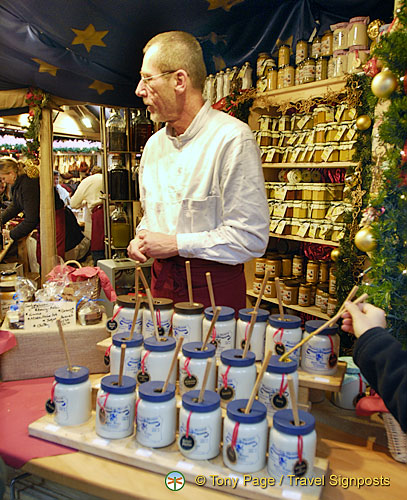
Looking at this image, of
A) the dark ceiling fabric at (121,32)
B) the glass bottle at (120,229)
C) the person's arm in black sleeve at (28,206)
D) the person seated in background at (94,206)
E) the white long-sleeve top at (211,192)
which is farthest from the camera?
the person seated in background at (94,206)

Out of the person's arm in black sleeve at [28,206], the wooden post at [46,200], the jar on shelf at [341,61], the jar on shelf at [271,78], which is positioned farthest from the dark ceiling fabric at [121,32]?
the person's arm in black sleeve at [28,206]

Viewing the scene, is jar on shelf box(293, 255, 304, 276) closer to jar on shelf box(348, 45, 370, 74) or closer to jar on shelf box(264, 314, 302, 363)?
jar on shelf box(348, 45, 370, 74)

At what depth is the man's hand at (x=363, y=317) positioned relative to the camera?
1119mm

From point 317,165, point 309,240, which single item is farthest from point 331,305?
point 317,165

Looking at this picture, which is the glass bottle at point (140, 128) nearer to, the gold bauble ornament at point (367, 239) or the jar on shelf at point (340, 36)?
the jar on shelf at point (340, 36)

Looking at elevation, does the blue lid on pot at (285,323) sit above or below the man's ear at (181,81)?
below

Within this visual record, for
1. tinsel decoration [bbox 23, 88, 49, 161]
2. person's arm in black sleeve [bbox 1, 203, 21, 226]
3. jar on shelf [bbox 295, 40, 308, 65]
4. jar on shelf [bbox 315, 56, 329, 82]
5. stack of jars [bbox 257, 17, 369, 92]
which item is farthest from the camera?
person's arm in black sleeve [bbox 1, 203, 21, 226]

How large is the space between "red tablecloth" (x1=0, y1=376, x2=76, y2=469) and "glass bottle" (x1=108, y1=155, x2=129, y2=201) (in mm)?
2957

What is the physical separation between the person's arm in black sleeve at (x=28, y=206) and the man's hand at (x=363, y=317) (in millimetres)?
3771

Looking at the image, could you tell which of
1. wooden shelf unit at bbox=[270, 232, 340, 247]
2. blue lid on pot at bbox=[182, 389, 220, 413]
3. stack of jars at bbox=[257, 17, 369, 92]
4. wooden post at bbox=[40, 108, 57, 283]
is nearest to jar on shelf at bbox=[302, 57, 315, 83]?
stack of jars at bbox=[257, 17, 369, 92]

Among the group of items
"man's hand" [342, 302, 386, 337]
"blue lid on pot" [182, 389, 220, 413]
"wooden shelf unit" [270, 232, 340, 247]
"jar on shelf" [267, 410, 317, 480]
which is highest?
"man's hand" [342, 302, 386, 337]

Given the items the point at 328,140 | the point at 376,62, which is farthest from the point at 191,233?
the point at 328,140

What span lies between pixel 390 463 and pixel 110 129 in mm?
3888

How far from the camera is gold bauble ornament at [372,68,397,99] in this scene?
1271 mm
